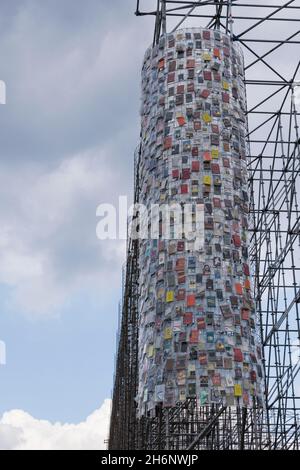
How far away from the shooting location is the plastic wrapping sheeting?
21719 millimetres

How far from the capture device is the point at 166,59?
26328 millimetres

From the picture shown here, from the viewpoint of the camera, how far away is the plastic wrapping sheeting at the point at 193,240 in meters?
21.7

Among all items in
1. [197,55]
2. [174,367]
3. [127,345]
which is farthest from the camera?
[127,345]

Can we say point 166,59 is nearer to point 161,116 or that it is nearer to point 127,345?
point 161,116

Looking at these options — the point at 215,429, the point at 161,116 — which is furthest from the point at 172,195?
the point at 215,429

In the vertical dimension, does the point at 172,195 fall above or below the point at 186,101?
below

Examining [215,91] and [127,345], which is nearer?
[215,91]

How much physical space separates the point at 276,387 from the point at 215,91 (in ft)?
40.9

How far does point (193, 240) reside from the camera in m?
23.3
